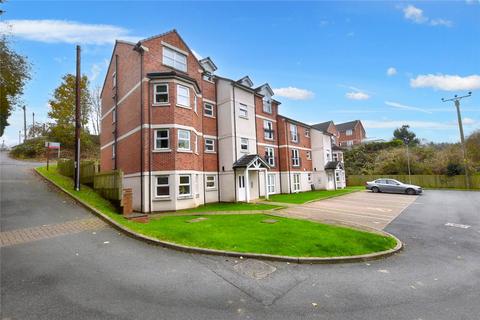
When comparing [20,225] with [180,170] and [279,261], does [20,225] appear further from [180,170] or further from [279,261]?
[279,261]

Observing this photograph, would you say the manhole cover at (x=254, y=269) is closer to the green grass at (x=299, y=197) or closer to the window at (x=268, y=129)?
the green grass at (x=299, y=197)

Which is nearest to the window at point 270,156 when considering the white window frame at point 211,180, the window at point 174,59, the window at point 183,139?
the white window frame at point 211,180

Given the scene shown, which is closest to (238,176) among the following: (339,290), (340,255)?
(340,255)

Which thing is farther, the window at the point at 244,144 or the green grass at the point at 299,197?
the window at the point at 244,144

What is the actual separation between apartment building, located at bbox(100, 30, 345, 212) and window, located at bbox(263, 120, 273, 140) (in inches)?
4.5

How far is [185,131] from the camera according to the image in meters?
16.8

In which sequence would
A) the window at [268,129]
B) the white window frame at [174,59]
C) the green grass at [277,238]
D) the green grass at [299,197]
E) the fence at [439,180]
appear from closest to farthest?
the green grass at [277,238] < the white window frame at [174,59] < the green grass at [299,197] < the window at [268,129] < the fence at [439,180]

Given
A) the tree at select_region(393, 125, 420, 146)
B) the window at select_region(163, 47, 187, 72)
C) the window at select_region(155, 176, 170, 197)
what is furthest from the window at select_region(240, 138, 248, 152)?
the tree at select_region(393, 125, 420, 146)

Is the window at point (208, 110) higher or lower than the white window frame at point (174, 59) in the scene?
lower

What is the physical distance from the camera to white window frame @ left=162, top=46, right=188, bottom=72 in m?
18.1

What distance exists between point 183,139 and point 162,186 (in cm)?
350

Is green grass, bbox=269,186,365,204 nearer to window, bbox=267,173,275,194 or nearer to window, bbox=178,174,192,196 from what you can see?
window, bbox=267,173,275,194

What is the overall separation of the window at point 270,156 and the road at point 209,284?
17.7 meters

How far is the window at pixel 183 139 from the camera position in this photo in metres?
16.4
